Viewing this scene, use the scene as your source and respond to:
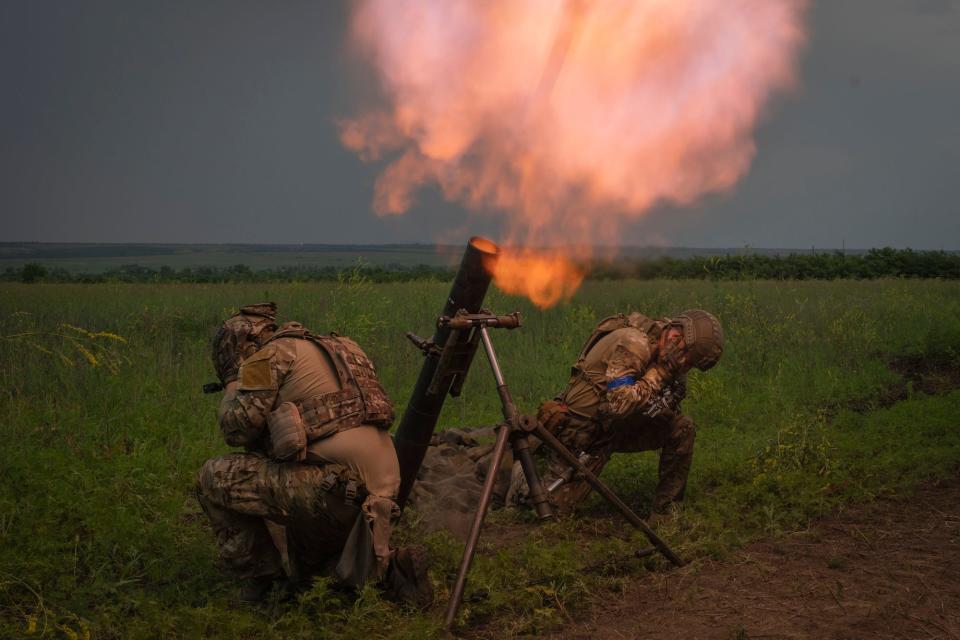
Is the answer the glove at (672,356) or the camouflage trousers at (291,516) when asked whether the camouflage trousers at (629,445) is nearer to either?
the glove at (672,356)

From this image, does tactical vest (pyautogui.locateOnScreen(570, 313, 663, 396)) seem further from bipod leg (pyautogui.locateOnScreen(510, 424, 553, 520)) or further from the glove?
bipod leg (pyautogui.locateOnScreen(510, 424, 553, 520))

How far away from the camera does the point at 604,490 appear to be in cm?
531

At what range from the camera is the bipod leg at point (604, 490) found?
16.7 feet

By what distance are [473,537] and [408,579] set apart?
474 millimetres

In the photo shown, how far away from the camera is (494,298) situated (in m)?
16.1

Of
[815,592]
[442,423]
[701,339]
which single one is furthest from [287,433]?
Answer: [442,423]

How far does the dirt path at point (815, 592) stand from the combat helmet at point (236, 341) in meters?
2.42

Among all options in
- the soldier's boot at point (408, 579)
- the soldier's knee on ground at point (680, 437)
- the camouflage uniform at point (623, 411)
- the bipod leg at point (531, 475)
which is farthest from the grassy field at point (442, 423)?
the bipod leg at point (531, 475)

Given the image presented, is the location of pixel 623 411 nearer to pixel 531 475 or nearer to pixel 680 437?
pixel 680 437

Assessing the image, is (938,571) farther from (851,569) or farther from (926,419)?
(926,419)

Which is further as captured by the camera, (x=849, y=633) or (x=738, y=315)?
(x=738, y=315)

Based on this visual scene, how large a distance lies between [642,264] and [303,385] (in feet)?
11.1

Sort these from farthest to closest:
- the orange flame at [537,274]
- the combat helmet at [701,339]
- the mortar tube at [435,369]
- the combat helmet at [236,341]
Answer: the combat helmet at [701,339]
the orange flame at [537,274]
the combat helmet at [236,341]
the mortar tube at [435,369]

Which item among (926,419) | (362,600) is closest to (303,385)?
(362,600)
